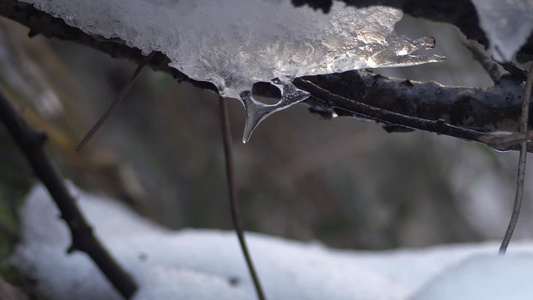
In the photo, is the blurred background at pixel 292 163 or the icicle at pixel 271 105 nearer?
the icicle at pixel 271 105

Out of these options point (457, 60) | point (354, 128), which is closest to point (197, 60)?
point (457, 60)

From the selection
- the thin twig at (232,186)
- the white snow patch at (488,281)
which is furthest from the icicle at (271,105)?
the white snow patch at (488,281)

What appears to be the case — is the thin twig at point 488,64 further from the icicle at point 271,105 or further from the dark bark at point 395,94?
the icicle at point 271,105

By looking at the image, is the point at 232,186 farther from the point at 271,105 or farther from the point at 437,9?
the point at 437,9

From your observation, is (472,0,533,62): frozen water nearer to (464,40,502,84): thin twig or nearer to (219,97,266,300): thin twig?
(464,40,502,84): thin twig

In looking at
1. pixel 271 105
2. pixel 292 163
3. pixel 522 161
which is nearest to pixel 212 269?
pixel 271 105

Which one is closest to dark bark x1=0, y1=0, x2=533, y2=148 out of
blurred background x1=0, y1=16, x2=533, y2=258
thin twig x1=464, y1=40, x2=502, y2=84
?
thin twig x1=464, y1=40, x2=502, y2=84
